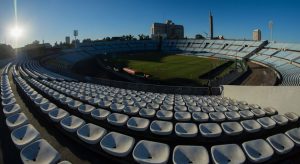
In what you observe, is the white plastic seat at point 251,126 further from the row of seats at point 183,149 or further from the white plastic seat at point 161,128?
the white plastic seat at point 161,128

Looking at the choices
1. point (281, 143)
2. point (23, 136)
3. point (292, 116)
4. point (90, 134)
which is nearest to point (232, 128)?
point (281, 143)

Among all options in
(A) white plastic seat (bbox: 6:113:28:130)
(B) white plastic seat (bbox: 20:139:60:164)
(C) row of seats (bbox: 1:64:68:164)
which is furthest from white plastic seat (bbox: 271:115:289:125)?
(A) white plastic seat (bbox: 6:113:28:130)

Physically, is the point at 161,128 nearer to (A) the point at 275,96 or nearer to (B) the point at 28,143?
(B) the point at 28,143

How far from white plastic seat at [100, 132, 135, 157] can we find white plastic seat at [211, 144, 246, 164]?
293 centimetres

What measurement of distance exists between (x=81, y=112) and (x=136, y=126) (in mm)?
4006

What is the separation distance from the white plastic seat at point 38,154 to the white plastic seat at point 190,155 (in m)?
3.89

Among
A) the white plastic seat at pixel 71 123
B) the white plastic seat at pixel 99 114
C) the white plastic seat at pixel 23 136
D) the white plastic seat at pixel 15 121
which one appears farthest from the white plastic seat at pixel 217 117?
the white plastic seat at pixel 15 121

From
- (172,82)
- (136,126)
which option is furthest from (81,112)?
(172,82)

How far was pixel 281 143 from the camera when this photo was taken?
28.7ft

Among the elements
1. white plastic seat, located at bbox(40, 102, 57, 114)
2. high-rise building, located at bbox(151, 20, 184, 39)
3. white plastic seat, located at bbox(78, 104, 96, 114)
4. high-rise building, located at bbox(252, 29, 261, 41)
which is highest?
high-rise building, located at bbox(151, 20, 184, 39)

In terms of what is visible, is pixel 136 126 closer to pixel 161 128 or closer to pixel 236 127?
pixel 161 128

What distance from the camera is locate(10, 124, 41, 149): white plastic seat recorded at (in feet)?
26.9

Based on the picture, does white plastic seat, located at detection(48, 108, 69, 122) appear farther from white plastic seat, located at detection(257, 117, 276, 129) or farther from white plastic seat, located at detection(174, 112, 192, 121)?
white plastic seat, located at detection(257, 117, 276, 129)

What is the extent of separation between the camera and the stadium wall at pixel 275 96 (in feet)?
45.0
